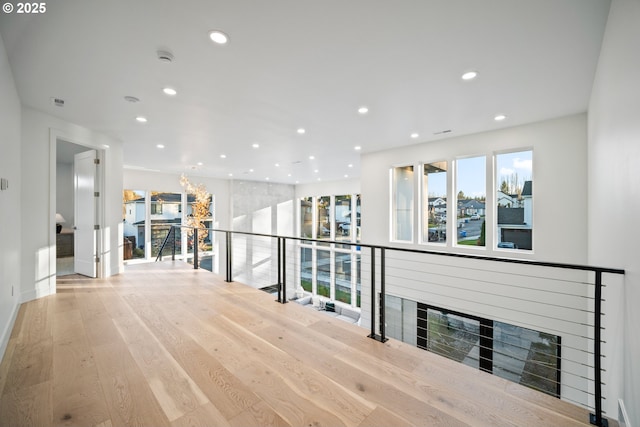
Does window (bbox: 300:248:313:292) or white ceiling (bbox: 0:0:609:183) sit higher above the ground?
white ceiling (bbox: 0:0:609:183)

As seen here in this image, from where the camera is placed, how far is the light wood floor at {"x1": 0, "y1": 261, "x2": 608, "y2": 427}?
156 cm

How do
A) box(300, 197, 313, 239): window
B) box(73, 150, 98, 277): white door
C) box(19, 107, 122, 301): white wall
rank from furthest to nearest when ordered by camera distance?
1. box(300, 197, 313, 239): window
2. box(73, 150, 98, 277): white door
3. box(19, 107, 122, 301): white wall

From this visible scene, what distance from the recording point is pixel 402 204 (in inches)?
220

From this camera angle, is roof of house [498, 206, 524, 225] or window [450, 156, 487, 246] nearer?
roof of house [498, 206, 524, 225]

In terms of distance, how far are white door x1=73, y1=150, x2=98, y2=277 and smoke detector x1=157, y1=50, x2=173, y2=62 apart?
3.33m

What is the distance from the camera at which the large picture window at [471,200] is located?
464cm

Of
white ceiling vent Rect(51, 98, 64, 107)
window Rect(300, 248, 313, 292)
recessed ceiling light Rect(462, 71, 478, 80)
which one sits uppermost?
white ceiling vent Rect(51, 98, 64, 107)

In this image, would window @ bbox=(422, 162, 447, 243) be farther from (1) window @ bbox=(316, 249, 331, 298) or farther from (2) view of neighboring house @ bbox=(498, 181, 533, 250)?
(1) window @ bbox=(316, 249, 331, 298)

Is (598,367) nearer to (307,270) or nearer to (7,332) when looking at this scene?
(7,332)

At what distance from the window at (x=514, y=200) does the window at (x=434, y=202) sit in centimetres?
85

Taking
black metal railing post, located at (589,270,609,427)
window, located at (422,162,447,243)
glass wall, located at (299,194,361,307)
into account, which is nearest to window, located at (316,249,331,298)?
glass wall, located at (299,194,361,307)

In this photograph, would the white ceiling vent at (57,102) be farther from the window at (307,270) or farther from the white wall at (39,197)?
the window at (307,270)

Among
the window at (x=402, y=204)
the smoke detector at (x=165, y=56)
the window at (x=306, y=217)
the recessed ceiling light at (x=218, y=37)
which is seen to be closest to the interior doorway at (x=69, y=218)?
the smoke detector at (x=165, y=56)

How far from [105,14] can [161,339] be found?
258 centimetres
